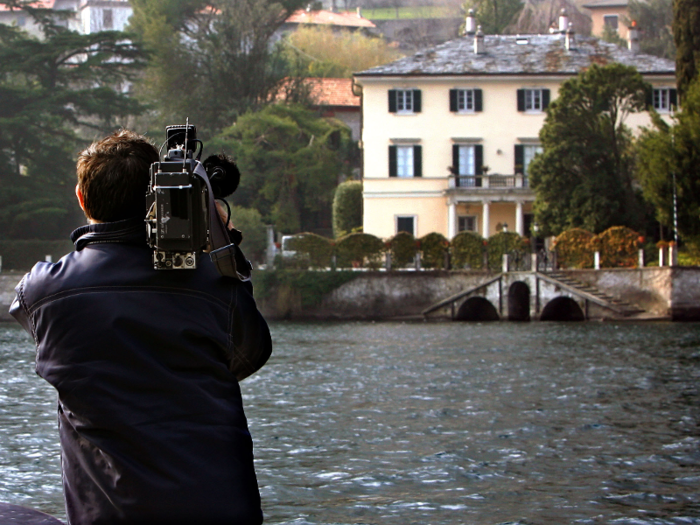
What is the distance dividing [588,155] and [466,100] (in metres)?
9.38

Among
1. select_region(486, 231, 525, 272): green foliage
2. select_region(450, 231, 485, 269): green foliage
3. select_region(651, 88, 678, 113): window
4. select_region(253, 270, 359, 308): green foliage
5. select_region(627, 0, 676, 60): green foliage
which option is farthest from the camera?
select_region(627, 0, 676, 60): green foliage

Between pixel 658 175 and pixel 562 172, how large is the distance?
595 centimetres

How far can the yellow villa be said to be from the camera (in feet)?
150

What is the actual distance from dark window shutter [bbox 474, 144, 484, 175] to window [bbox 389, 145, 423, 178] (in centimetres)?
241

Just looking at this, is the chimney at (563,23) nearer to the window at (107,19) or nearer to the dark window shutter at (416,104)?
the dark window shutter at (416,104)

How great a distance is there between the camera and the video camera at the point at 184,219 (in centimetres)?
259

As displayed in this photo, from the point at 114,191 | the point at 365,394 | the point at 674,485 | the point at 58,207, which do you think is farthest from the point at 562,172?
the point at 114,191

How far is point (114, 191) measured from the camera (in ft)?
9.34

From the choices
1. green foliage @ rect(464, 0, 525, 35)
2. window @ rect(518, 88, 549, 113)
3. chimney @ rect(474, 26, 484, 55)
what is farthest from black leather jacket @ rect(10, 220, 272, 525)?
green foliage @ rect(464, 0, 525, 35)

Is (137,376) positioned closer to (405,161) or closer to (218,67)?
(405,161)

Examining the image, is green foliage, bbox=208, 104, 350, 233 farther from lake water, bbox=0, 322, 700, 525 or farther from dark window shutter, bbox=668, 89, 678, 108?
lake water, bbox=0, 322, 700, 525

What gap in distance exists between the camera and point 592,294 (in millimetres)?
35125

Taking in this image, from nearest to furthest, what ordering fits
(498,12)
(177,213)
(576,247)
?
1. (177,213)
2. (576,247)
3. (498,12)

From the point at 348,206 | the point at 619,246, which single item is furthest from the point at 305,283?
the point at 348,206
